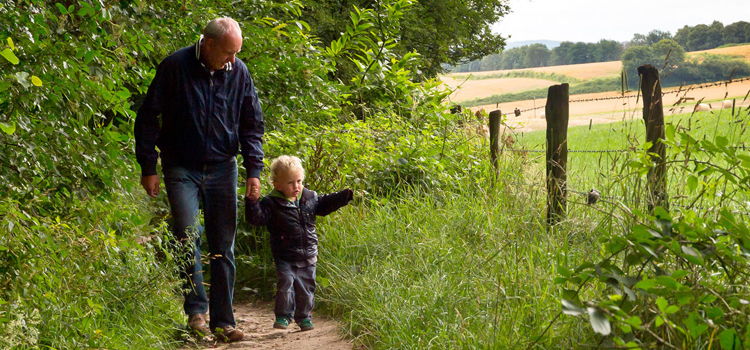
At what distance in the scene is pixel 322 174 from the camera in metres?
8.54

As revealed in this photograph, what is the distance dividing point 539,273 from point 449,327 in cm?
67

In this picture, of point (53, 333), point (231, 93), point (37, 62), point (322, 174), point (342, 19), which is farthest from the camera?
point (342, 19)

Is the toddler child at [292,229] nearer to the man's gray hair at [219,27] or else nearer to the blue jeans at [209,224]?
the blue jeans at [209,224]

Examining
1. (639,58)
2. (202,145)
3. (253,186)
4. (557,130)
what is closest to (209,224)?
(253,186)

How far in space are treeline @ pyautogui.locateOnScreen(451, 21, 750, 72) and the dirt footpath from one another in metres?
50.8

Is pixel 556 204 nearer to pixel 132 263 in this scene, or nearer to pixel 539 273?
pixel 539 273

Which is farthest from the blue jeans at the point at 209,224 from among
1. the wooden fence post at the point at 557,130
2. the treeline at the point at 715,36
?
the treeline at the point at 715,36

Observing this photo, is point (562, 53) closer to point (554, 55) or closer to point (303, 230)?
point (554, 55)

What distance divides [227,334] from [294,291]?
0.67 meters

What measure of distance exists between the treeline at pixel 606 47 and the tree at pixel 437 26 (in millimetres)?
28774

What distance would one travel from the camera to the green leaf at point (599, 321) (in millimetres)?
2707

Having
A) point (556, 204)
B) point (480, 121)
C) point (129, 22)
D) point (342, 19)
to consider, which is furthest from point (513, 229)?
point (342, 19)

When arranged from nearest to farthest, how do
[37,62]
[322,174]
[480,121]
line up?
[37,62] → [322,174] → [480,121]

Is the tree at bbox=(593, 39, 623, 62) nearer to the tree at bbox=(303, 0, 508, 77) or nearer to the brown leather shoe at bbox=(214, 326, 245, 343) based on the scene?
the tree at bbox=(303, 0, 508, 77)
